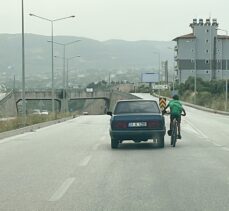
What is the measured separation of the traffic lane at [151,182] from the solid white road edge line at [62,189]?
10 centimetres

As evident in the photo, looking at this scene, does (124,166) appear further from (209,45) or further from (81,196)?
(209,45)

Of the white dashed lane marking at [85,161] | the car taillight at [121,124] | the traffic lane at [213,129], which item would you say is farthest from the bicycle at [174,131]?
the white dashed lane marking at [85,161]

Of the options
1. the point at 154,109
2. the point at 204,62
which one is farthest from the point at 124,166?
the point at 204,62

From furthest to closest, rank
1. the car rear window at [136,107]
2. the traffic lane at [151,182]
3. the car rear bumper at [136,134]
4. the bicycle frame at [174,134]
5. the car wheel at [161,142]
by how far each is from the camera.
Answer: the car rear window at [136,107] < the bicycle frame at [174,134] < the car wheel at [161,142] < the car rear bumper at [136,134] < the traffic lane at [151,182]

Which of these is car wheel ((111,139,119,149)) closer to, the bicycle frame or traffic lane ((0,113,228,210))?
traffic lane ((0,113,228,210))

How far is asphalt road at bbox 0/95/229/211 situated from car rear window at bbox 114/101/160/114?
5.20ft

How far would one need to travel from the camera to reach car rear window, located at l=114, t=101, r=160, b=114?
70.2ft

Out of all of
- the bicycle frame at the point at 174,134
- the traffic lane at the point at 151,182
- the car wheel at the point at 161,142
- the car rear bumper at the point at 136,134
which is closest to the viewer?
the traffic lane at the point at 151,182

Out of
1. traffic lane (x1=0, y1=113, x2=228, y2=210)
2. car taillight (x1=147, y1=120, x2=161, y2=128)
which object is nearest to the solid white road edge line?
traffic lane (x1=0, y1=113, x2=228, y2=210)

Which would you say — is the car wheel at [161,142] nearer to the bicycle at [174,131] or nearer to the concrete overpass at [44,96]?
the bicycle at [174,131]

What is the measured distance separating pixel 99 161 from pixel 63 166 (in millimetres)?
1426

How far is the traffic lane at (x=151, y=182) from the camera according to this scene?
9.62m

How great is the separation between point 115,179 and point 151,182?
0.85 m

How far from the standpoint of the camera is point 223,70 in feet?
509
